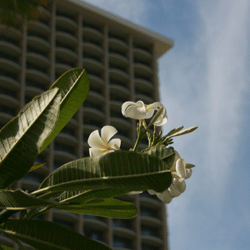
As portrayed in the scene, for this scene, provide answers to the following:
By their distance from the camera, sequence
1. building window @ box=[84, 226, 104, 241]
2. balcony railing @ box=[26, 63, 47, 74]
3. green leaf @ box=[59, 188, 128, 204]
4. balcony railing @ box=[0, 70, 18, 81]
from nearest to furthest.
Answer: green leaf @ box=[59, 188, 128, 204] → building window @ box=[84, 226, 104, 241] → balcony railing @ box=[0, 70, 18, 81] → balcony railing @ box=[26, 63, 47, 74]

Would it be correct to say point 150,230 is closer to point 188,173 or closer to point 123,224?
point 123,224

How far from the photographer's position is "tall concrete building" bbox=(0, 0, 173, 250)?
25.0 m

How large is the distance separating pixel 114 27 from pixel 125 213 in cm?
3185

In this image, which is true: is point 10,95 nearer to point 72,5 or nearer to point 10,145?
point 72,5

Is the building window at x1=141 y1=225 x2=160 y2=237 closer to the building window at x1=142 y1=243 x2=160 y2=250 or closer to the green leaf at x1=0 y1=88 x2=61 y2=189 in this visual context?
the building window at x1=142 y1=243 x2=160 y2=250

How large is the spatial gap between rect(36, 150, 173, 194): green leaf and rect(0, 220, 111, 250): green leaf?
111mm

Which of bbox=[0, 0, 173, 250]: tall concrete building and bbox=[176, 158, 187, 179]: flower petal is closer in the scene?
bbox=[176, 158, 187, 179]: flower petal

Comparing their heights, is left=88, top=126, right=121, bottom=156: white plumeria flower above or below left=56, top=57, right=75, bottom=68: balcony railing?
below

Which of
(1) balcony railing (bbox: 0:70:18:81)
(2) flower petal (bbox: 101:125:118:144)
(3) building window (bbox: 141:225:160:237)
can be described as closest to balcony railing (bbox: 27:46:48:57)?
(1) balcony railing (bbox: 0:70:18:81)

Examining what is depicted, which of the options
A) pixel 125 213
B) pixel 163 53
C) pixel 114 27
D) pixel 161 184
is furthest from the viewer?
pixel 163 53

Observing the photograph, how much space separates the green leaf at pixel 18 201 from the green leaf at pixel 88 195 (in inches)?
3.2

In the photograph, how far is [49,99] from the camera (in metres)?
0.64

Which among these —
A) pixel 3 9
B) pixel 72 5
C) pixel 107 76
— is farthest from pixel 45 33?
pixel 3 9

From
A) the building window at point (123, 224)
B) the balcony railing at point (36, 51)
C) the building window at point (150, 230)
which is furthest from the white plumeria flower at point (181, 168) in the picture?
the balcony railing at point (36, 51)
